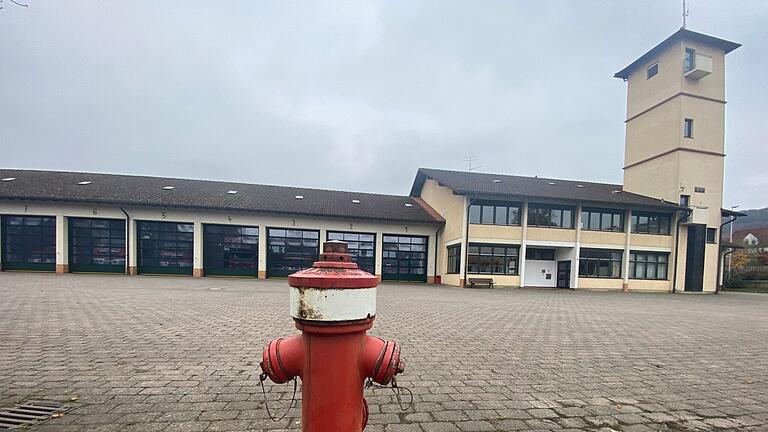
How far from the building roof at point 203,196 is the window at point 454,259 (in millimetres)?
2406

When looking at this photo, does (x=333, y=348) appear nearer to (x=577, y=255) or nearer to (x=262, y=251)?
(x=262, y=251)

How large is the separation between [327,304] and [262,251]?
2392 cm

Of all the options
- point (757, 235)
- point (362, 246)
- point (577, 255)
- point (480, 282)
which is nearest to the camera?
point (480, 282)

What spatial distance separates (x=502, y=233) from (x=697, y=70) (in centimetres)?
1647

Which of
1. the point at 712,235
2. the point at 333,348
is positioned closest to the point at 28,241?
the point at 333,348

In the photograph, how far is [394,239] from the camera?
2569 centimetres

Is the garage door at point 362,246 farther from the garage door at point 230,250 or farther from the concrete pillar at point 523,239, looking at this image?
the concrete pillar at point 523,239

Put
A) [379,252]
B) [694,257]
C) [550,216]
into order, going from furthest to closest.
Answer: [694,257], [379,252], [550,216]

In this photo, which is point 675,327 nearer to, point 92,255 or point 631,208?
point 631,208

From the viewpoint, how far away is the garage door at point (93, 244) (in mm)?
22469

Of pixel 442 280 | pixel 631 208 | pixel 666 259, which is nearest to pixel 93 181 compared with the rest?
pixel 442 280

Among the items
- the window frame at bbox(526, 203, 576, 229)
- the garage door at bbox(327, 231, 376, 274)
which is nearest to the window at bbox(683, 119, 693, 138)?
the window frame at bbox(526, 203, 576, 229)

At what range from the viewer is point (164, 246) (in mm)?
23125

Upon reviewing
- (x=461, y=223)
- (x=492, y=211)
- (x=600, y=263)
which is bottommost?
(x=600, y=263)
